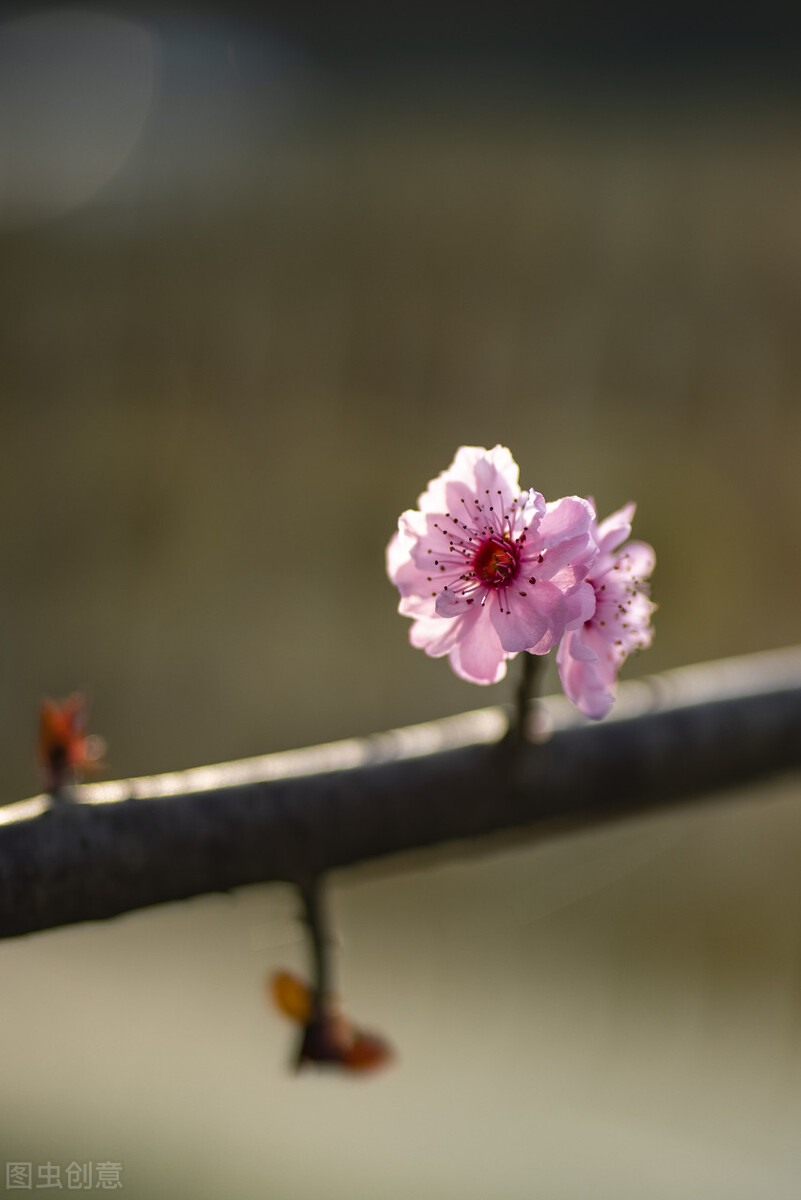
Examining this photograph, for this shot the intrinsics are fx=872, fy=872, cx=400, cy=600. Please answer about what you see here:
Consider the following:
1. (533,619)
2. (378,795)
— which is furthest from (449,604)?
(378,795)

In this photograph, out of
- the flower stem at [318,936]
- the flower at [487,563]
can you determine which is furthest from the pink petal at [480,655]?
the flower stem at [318,936]

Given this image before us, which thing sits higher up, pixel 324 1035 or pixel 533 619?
pixel 533 619

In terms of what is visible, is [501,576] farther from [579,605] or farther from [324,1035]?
[324,1035]

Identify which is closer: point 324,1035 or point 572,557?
point 572,557

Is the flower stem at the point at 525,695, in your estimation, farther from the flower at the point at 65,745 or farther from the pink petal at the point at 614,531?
the flower at the point at 65,745

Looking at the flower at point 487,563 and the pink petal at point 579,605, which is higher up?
the flower at point 487,563

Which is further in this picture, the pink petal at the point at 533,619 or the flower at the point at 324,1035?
the flower at the point at 324,1035
